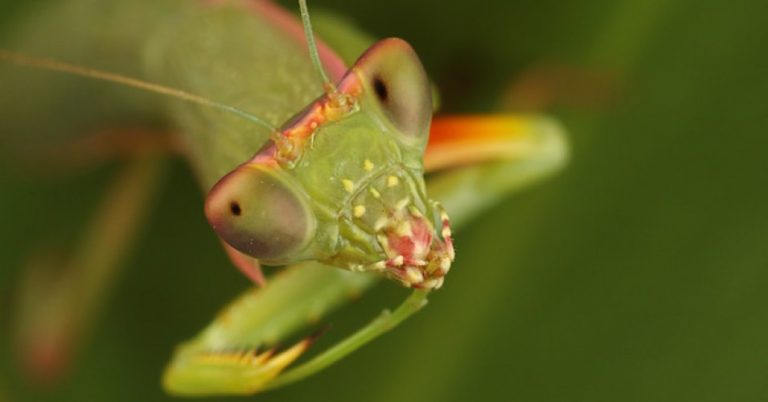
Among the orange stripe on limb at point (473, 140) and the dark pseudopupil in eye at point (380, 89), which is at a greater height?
the dark pseudopupil in eye at point (380, 89)

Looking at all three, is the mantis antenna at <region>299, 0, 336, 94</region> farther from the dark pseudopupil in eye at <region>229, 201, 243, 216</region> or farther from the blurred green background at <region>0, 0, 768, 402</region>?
the blurred green background at <region>0, 0, 768, 402</region>

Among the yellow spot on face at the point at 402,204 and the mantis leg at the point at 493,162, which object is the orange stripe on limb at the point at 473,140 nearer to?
the mantis leg at the point at 493,162

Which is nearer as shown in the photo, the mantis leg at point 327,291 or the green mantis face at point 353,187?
the green mantis face at point 353,187

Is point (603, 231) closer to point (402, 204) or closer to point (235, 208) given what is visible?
point (402, 204)

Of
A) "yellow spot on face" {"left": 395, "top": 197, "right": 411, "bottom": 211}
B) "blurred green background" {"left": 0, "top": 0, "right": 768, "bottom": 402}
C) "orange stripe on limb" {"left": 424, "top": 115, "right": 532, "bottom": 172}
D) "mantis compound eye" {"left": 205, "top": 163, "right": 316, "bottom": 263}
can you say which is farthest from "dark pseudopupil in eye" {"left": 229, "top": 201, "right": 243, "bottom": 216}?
"blurred green background" {"left": 0, "top": 0, "right": 768, "bottom": 402}

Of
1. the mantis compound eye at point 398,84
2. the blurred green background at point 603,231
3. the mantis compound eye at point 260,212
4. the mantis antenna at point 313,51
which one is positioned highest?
the mantis antenna at point 313,51

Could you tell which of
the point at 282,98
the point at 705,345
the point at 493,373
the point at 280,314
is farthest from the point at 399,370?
the point at 282,98

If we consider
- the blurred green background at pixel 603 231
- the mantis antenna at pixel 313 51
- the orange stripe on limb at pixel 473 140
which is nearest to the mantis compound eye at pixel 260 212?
the mantis antenna at pixel 313 51
